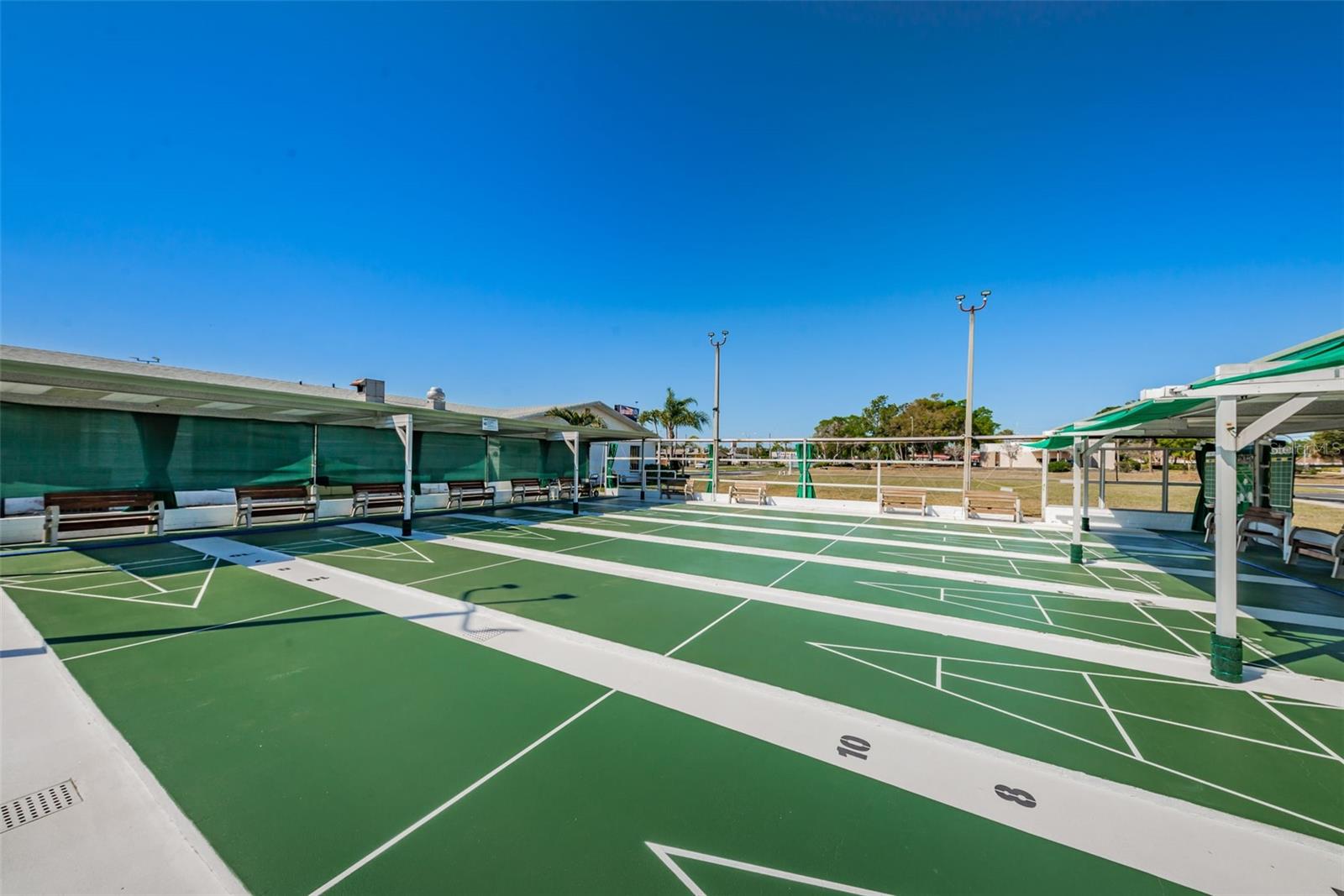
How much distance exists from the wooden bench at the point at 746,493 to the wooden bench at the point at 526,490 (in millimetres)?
6730

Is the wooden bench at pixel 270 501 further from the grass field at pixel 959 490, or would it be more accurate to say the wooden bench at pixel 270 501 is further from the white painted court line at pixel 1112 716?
the white painted court line at pixel 1112 716

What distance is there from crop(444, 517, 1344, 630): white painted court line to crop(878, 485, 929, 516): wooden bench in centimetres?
686

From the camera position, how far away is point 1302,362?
3652 millimetres

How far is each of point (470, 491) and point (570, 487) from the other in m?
4.12

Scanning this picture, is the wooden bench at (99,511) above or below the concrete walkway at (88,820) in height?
above

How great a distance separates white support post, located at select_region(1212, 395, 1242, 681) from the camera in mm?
3996

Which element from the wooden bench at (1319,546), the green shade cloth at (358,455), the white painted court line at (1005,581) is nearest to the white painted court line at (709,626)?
the white painted court line at (1005,581)

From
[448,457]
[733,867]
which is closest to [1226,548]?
[733,867]

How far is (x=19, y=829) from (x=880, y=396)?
56797mm

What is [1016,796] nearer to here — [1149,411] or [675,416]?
[1149,411]

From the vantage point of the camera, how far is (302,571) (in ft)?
24.5

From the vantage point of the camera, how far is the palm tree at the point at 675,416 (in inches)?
1521

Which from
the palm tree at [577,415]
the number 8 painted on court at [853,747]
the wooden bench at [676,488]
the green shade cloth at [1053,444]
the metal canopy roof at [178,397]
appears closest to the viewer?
the number 8 painted on court at [853,747]

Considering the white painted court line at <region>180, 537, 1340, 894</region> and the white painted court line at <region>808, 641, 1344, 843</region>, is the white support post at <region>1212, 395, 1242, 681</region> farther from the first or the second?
the white painted court line at <region>180, 537, 1340, 894</region>
